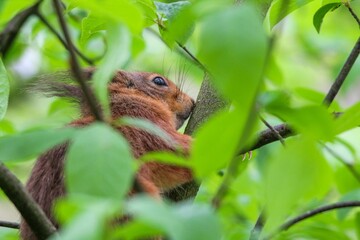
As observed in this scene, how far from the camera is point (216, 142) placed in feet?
3.71

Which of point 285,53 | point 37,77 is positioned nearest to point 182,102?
→ point 37,77

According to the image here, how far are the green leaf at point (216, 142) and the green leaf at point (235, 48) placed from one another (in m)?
0.08

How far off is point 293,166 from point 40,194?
1.59 meters

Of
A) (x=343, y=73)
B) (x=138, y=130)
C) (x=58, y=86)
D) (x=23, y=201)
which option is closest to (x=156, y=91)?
(x=58, y=86)

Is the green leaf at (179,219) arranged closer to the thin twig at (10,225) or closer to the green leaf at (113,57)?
the green leaf at (113,57)

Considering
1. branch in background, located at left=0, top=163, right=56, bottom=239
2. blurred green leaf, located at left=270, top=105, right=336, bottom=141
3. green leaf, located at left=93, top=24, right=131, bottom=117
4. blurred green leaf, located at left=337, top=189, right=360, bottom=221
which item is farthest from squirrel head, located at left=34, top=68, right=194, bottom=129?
blurred green leaf, located at left=270, top=105, right=336, bottom=141

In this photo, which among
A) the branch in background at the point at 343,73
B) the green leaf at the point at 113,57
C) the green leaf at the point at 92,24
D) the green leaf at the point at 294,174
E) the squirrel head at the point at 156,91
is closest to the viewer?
the green leaf at the point at 294,174

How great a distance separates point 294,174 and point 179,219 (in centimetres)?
22

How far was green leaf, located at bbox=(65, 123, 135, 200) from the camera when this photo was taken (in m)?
1.07

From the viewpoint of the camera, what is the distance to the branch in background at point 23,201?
1.70 metres

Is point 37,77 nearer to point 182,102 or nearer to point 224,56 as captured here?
point 182,102

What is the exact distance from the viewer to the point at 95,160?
1.07m

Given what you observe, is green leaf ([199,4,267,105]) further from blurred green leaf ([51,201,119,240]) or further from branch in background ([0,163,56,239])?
branch in background ([0,163,56,239])

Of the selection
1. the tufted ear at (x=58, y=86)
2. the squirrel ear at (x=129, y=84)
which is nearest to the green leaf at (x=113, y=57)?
the tufted ear at (x=58, y=86)
